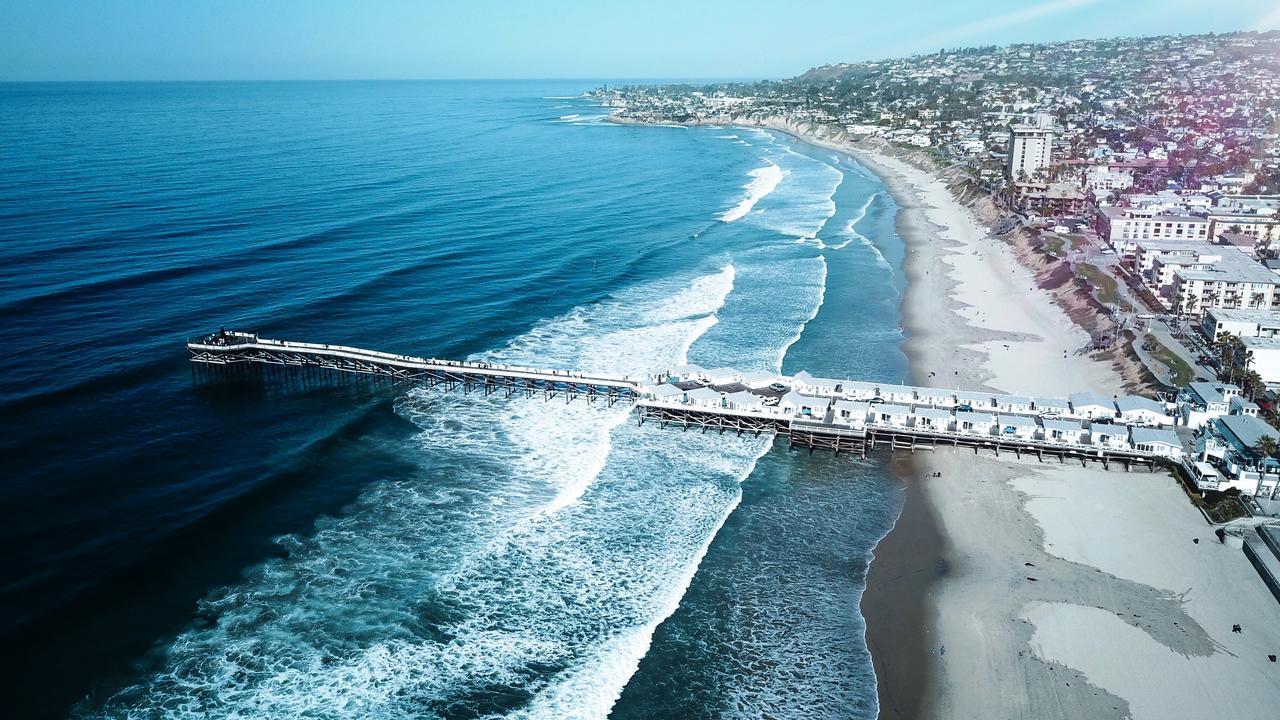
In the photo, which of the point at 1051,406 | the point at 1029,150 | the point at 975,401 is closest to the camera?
the point at 1051,406

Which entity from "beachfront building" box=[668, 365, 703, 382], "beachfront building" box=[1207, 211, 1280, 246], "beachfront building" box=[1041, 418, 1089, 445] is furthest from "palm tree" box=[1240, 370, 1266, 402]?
"beachfront building" box=[1207, 211, 1280, 246]

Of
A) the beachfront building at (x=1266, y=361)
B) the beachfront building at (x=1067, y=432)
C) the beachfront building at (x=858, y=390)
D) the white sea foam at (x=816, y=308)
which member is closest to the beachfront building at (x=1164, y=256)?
the beachfront building at (x=1266, y=361)

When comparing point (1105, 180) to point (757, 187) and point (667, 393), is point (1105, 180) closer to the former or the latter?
point (757, 187)

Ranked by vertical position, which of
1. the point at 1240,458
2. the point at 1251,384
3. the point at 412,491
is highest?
the point at 1251,384

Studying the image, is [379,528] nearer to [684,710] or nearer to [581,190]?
[684,710]

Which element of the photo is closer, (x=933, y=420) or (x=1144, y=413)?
(x=1144, y=413)

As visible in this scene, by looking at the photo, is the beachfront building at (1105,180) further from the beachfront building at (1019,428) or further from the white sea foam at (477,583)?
the white sea foam at (477,583)

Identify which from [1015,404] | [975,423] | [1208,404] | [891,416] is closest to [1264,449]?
[1208,404]
